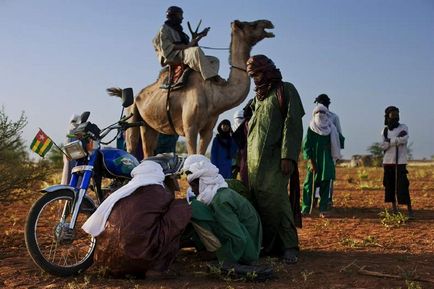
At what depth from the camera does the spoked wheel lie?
175 inches

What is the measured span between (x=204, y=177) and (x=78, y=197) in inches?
44.1

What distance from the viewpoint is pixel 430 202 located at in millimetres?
11703

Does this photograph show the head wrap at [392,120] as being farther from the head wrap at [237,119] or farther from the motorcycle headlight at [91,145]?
the motorcycle headlight at [91,145]

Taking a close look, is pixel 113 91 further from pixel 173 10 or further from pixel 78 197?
pixel 78 197

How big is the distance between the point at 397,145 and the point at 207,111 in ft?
10.0

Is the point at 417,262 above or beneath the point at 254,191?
beneath

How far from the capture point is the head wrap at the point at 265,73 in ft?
18.0

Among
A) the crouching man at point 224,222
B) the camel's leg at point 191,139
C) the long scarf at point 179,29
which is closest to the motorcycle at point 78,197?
the crouching man at point 224,222

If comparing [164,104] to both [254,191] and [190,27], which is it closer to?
[190,27]

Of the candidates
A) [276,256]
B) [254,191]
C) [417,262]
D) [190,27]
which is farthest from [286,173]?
[190,27]

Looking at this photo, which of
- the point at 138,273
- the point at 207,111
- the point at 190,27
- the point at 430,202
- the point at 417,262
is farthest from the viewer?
the point at 430,202

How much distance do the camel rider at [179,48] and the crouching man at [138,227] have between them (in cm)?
412

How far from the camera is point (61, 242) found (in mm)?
4621

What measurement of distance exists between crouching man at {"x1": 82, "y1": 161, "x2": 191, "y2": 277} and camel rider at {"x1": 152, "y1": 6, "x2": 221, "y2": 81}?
162 inches
